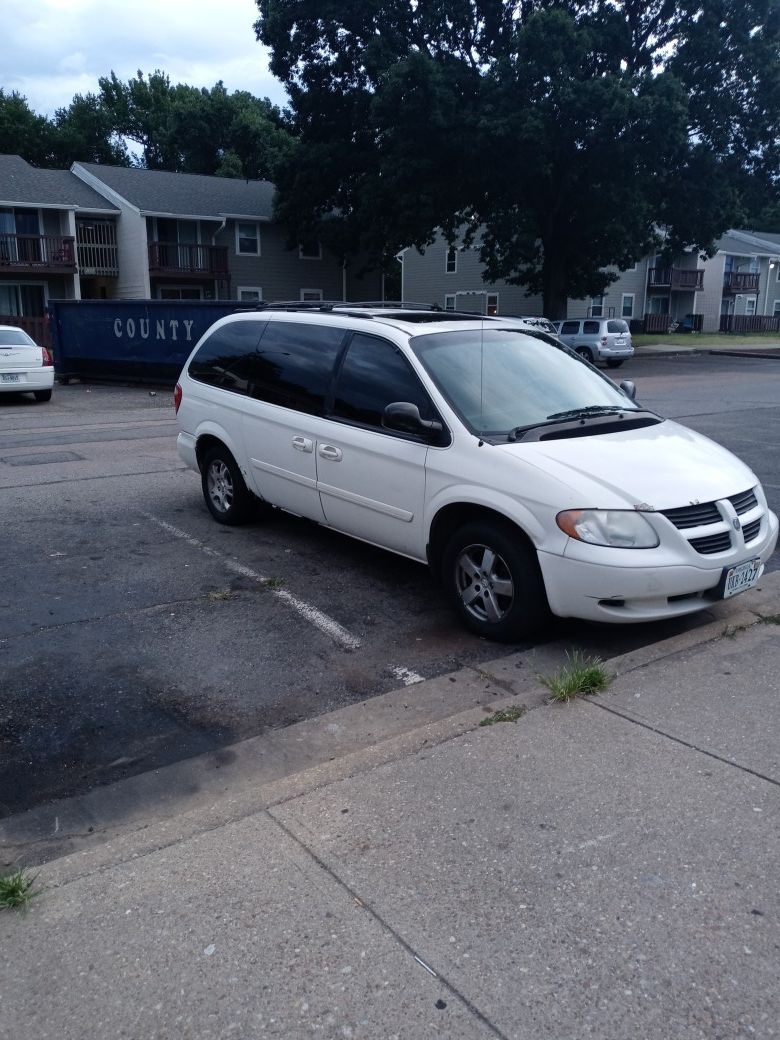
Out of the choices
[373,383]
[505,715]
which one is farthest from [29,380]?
[505,715]

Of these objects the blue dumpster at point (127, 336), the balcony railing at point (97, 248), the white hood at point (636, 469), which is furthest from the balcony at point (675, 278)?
the white hood at point (636, 469)

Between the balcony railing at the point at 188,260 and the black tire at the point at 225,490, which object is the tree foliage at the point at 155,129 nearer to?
the balcony railing at the point at 188,260

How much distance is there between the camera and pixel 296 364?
681 cm

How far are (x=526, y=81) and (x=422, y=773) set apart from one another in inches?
1186

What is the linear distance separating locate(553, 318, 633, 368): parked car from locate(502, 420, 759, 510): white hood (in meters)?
29.6

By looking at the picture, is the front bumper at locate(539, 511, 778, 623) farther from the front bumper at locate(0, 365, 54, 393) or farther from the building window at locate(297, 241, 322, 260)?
the building window at locate(297, 241, 322, 260)

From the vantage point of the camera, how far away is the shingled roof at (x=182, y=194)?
3719 centimetres

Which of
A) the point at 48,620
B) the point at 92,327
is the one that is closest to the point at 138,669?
the point at 48,620

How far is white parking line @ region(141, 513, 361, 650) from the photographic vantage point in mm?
5574

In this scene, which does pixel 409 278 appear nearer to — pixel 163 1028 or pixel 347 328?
pixel 347 328

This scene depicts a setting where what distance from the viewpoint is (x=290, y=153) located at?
35.6 metres

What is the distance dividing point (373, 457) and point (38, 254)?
1307 inches

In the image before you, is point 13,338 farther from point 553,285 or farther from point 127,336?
point 553,285

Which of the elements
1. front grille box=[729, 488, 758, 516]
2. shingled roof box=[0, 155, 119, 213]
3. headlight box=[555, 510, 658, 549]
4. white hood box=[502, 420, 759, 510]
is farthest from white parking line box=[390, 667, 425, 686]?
shingled roof box=[0, 155, 119, 213]
